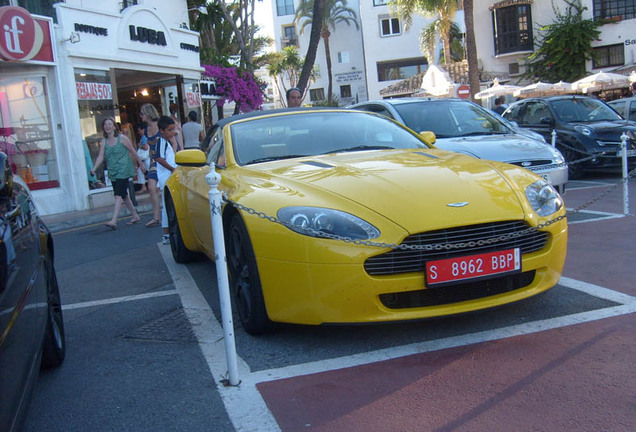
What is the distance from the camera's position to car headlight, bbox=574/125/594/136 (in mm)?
11344

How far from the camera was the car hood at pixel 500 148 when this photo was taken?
7224 mm

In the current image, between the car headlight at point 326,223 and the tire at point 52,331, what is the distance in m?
1.34

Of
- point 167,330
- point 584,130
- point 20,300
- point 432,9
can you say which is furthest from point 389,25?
point 20,300

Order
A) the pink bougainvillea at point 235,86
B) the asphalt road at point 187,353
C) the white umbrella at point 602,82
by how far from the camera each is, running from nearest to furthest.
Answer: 1. the asphalt road at point 187,353
2. the pink bougainvillea at point 235,86
3. the white umbrella at point 602,82

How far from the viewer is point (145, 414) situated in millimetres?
2861

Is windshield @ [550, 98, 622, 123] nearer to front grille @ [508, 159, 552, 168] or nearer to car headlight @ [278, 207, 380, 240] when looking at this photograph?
front grille @ [508, 159, 552, 168]

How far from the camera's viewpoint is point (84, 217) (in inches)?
456

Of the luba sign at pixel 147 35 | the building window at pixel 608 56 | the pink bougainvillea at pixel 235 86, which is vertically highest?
the luba sign at pixel 147 35

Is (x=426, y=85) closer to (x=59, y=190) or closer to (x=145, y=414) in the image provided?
(x=59, y=190)

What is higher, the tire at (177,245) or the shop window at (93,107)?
the shop window at (93,107)

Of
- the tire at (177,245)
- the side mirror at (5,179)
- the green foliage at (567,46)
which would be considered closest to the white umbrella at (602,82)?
the green foliage at (567,46)

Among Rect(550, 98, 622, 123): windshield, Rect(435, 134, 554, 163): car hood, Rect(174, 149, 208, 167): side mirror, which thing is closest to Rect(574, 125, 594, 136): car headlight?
Rect(550, 98, 622, 123): windshield

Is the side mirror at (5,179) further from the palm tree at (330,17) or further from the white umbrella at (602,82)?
the palm tree at (330,17)

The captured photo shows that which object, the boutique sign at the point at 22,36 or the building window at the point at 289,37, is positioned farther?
the building window at the point at 289,37
